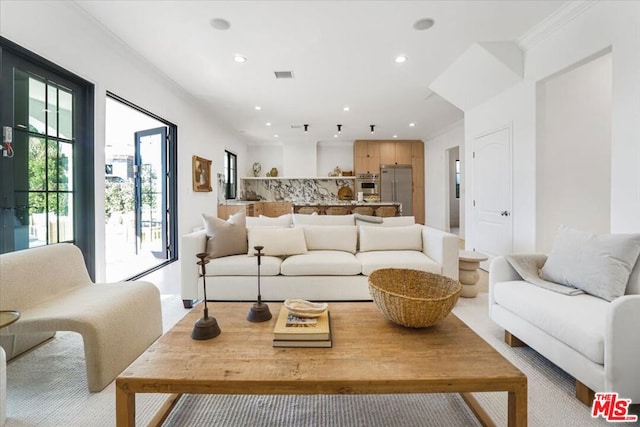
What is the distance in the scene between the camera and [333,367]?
1113 millimetres

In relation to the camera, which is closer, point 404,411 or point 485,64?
point 404,411

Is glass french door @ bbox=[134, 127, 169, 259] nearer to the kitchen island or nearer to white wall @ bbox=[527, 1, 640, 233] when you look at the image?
the kitchen island

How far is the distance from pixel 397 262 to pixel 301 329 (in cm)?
172

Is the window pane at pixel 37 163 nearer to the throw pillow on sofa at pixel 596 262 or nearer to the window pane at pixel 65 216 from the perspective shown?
the window pane at pixel 65 216

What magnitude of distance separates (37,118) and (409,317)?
3178 mm

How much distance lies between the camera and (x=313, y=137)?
829 centimetres

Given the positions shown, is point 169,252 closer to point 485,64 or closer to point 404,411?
point 404,411

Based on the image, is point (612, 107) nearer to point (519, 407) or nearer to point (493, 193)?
point (493, 193)

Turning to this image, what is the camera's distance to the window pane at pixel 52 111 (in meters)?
2.59

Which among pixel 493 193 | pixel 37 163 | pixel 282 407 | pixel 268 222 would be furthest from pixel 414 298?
pixel 493 193

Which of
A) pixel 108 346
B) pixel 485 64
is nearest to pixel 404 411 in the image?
pixel 108 346

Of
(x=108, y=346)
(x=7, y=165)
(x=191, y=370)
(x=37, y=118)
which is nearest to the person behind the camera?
(x=191, y=370)

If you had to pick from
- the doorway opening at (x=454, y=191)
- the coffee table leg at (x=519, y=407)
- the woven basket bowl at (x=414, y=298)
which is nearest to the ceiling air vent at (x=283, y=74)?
the woven basket bowl at (x=414, y=298)

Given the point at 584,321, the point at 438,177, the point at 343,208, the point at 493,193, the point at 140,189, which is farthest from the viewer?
the point at 438,177
